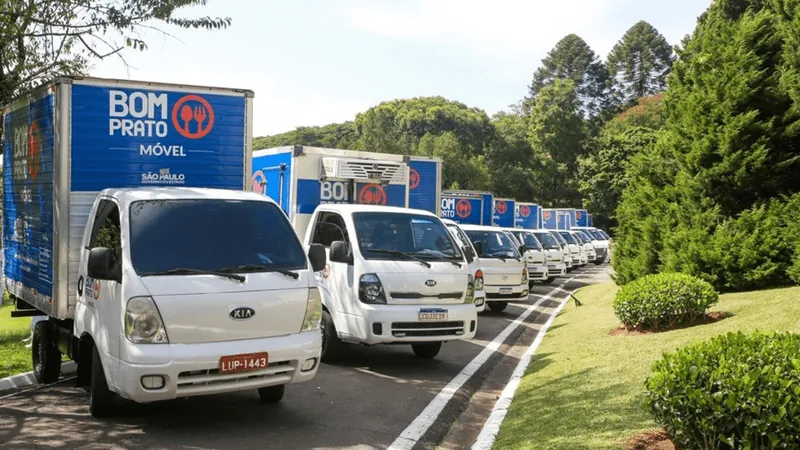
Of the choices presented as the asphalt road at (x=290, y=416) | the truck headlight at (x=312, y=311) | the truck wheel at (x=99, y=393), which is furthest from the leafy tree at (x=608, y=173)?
the truck wheel at (x=99, y=393)

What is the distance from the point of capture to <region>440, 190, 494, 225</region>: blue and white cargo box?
94.4 ft

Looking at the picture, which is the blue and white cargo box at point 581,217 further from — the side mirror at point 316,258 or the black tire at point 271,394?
the side mirror at point 316,258

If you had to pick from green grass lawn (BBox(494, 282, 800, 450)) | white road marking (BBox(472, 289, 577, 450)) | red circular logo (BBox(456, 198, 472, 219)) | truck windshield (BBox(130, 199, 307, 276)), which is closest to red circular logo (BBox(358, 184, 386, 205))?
green grass lawn (BBox(494, 282, 800, 450))

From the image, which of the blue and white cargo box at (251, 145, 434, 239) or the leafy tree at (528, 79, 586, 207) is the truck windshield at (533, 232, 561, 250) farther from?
the leafy tree at (528, 79, 586, 207)

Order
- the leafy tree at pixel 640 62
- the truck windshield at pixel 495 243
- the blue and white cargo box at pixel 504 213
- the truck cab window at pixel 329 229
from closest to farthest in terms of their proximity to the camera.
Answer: the truck cab window at pixel 329 229
the truck windshield at pixel 495 243
the blue and white cargo box at pixel 504 213
the leafy tree at pixel 640 62

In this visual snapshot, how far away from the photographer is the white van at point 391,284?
377 inches

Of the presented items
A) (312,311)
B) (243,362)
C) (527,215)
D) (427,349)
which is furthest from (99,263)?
(527,215)

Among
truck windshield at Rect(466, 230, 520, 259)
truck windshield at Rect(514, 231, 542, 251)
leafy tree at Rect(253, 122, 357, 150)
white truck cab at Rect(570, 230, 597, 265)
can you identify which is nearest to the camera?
truck windshield at Rect(466, 230, 520, 259)

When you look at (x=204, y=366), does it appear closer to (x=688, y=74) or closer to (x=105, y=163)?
(x=105, y=163)

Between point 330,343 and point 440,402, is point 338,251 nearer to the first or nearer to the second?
point 330,343

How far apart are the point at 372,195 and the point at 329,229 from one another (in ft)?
12.3

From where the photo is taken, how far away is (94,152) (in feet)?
26.1

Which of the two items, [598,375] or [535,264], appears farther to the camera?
[535,264]

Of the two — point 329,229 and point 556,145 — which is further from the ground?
point 556,145
